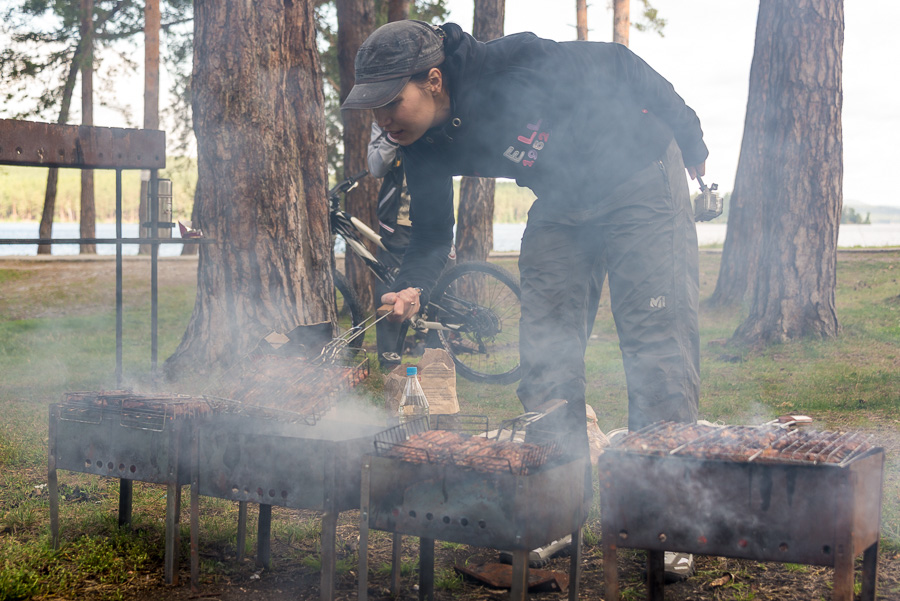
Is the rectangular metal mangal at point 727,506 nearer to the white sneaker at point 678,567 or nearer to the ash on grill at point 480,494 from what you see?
the ash on grill at point 480,494

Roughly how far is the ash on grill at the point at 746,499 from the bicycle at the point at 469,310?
4720mm

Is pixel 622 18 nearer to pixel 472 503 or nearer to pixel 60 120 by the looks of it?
pixel 60 120

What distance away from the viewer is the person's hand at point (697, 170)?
142 inches

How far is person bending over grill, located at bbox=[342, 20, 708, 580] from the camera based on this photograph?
318 cm

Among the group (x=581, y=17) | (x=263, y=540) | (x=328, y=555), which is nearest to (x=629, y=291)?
(x=328, y=555)

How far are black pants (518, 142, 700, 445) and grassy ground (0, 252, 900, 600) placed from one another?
749mm

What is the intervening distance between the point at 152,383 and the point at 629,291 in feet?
10.6

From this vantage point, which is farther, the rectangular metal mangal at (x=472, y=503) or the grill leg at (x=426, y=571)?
the grill leg at (x=426, y=571)

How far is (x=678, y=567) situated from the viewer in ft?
10.4

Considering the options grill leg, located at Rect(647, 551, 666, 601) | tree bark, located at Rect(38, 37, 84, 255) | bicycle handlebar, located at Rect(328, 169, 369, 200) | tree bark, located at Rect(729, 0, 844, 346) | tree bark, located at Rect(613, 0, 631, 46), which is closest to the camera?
grill leg, located at Rect(647, 551, 666, 601)

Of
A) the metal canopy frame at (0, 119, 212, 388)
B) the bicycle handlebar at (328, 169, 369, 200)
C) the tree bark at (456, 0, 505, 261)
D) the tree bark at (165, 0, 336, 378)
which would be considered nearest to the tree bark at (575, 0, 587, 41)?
the tree bark at (456, 0, 505, 261)

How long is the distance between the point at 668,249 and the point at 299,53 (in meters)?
4.22

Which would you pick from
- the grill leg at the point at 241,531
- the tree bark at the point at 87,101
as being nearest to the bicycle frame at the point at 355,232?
the grill leg at the point at 241,531

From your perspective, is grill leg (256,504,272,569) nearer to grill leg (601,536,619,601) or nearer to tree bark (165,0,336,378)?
grill leg (601,536,619,601)
